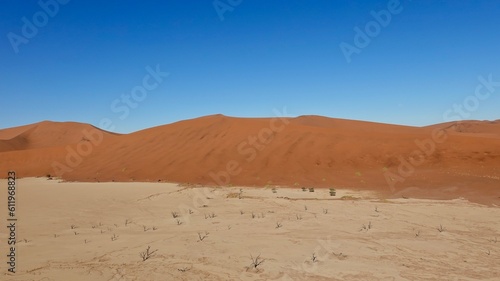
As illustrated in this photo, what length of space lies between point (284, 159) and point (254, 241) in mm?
13691

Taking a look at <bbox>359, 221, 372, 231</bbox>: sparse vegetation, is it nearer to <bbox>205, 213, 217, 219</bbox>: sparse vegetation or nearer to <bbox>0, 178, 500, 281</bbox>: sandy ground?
<bbox>0, 178, 500, 281</bbox>: sandy ground

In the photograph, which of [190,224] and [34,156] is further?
[34,156]

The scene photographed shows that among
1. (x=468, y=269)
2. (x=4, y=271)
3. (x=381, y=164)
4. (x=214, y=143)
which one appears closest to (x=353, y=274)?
(x=468, y=269)

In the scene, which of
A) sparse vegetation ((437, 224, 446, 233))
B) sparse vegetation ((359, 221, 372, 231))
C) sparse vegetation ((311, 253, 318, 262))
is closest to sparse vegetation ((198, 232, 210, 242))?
sparse vegetation ((311, 253, 318, 262))

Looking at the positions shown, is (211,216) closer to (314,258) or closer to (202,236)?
(202,236)

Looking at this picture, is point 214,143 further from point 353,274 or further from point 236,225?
point 353,274

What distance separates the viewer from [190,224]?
6.25 meters

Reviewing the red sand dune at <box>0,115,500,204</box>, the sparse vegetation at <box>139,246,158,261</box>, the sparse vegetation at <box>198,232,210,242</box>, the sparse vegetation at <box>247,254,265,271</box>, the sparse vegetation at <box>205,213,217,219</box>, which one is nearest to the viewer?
the sparse vegetation at <box>247,254,265,271</box>

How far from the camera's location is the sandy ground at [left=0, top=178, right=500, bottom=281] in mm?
3861

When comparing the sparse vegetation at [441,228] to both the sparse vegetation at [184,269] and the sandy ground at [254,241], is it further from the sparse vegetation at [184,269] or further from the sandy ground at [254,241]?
the sparse vegetation at [184,269]


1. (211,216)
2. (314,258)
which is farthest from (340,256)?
(211,216)

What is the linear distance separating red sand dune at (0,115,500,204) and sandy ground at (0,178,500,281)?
4923 mm

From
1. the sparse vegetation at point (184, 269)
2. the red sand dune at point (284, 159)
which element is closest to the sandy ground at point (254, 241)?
the sparse vegetation at point (184, 269)

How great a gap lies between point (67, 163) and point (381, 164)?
24.4 meters
